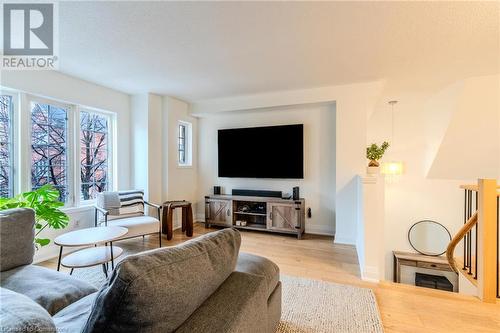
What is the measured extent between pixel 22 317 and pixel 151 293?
29 centimetres

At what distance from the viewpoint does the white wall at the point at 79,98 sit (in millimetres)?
2717

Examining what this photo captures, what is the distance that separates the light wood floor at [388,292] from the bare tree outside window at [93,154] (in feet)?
3.23

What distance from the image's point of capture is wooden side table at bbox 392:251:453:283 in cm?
421

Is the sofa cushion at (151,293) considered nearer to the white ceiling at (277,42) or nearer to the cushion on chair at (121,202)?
the white ceiling at (277,42)

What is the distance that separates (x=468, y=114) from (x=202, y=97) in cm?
419

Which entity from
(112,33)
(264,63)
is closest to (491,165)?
(264,63)

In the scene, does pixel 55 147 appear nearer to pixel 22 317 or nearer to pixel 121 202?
pixel 121 202

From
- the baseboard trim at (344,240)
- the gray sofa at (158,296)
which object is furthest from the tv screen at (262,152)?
the gray sofa at (158,296)

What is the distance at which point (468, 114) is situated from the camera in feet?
11.5

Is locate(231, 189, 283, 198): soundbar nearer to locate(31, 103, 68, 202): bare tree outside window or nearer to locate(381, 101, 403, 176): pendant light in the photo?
locate(381, 101, 403, 176): pendant light

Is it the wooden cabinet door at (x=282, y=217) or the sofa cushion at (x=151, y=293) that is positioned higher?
the sofa cushion at (x=151, y=293)

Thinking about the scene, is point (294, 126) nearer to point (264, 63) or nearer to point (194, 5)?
point (264, 63)

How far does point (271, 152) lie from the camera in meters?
4.15

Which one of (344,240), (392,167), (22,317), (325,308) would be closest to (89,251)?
(22,317)
